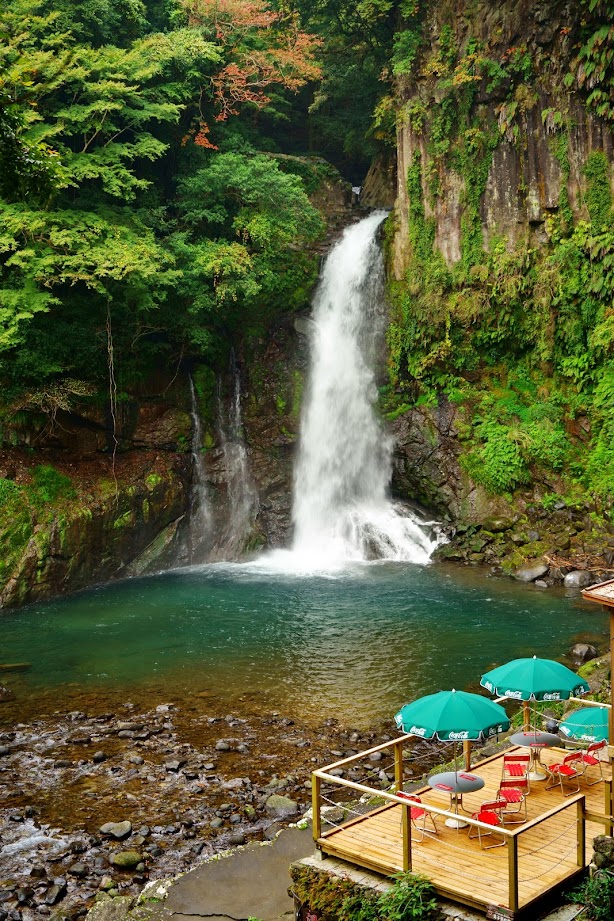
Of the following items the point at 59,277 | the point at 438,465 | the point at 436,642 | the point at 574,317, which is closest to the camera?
the point at 436,642

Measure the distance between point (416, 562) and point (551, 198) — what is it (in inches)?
437

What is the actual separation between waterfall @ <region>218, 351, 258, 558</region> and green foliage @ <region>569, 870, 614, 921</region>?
1923cm

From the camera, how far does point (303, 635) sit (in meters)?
17.2

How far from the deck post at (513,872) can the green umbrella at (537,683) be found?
2.30 meters

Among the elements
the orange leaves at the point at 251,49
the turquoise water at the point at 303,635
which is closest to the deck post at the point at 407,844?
the turquoise water at the point at 303,635

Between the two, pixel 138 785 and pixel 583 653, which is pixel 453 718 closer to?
pixel 138 785

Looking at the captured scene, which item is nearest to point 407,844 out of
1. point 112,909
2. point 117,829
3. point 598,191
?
point 112,909

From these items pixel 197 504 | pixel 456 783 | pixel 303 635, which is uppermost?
pixel 197 504

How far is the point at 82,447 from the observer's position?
23641 millimetres

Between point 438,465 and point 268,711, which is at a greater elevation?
point 438,465

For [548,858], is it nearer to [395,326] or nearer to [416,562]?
[416,562]

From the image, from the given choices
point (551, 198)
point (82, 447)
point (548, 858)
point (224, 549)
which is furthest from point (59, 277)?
point (548, 858)

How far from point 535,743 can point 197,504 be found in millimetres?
17914

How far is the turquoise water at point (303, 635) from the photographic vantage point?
14398mm
